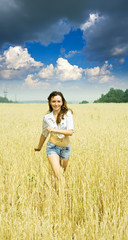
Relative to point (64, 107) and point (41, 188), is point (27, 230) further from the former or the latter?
point (64, 107)

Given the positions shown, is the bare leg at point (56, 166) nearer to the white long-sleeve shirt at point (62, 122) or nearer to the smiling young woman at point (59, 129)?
the smiling young woman at point (59, 129)

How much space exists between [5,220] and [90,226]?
0.89 metres

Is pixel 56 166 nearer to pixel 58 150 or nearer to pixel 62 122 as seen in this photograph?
pixel 58 150

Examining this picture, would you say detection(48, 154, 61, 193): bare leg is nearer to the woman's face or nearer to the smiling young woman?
the smiling young woman

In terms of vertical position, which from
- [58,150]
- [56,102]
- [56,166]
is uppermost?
[56,102]

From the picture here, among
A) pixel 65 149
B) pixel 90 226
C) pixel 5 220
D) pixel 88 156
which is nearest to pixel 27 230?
pixel 5 220

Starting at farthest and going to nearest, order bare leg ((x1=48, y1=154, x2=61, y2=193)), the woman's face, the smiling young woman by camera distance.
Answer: the woman's face < the smiling young woman < bare leg ((x1=48, y1=154, x2=61, y2=193))

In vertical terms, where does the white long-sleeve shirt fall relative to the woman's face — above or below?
below

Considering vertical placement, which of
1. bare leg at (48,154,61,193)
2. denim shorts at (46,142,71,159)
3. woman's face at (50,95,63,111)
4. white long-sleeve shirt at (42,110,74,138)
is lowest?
bare leg at (48,154,61,193)

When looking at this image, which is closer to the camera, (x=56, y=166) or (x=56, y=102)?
(x=56, y=166)

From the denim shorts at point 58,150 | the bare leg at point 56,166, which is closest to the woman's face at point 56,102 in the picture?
the denim shorts at point 58,150

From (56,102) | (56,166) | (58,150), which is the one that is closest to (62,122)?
(56,102)

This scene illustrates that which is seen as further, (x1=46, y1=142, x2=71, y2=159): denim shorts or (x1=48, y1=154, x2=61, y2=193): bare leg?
(x1=46, y1=142, x2=71, y2=159): denim shorts

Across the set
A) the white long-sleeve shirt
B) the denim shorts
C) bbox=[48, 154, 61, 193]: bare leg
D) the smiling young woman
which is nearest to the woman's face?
the smiling young woman
